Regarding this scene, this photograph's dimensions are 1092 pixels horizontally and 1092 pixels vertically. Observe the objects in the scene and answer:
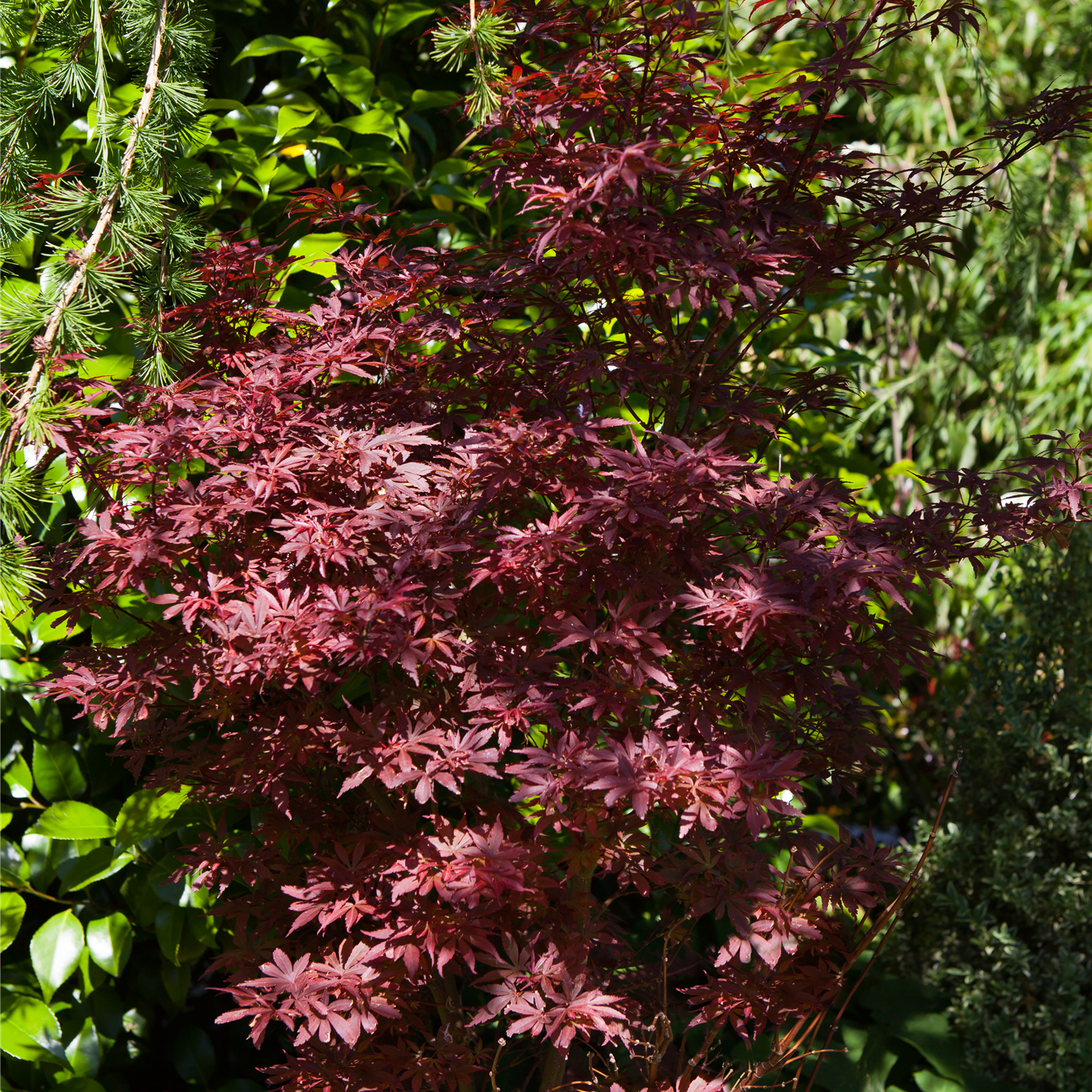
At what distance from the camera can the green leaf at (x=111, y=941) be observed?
6.51ft

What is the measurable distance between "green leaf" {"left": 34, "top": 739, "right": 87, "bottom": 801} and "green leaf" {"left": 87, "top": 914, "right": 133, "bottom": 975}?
0.28 meters

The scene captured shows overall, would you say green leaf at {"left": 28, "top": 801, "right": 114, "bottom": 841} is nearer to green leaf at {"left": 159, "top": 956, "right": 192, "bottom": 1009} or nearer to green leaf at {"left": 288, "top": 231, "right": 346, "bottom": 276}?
green leaf at {"left": 159, "top": 956, "right": 192, "bottom": 1009}

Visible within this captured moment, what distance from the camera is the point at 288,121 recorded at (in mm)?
2109

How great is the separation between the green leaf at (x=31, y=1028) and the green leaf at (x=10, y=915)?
127 mm

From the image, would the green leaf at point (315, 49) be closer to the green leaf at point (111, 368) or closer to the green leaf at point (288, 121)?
the green leaf at point (288, 121)

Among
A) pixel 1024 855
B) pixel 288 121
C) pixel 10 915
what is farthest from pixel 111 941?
pixel 1024 855

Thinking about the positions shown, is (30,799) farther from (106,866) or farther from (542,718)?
(542,718)

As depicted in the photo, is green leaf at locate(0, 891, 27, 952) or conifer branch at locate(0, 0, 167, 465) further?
green leaf at locate(0, 891, 27, 952)

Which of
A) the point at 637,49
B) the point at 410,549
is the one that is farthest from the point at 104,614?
the point at 637,49

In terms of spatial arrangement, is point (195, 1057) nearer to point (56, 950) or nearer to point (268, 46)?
point (56, 950)

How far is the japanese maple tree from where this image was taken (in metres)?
1.28

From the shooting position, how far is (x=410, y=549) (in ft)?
4.21

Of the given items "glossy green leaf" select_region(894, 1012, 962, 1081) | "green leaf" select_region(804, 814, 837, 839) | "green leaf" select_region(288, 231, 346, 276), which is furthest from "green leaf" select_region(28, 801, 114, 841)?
"glossy green leaf" select_region(894, 1012, 962, 1081)

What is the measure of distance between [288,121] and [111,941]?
1808mm
